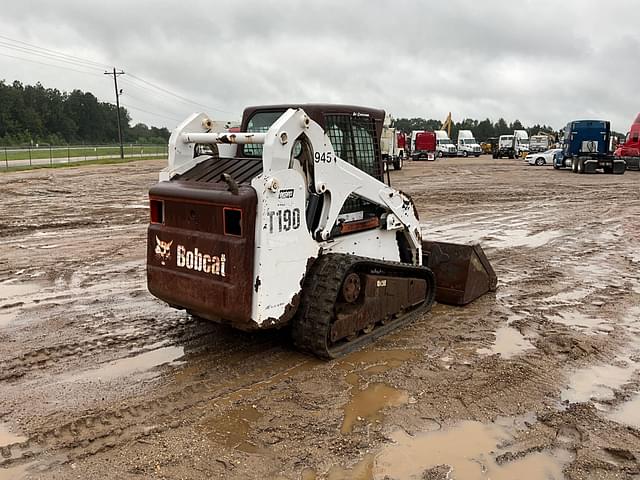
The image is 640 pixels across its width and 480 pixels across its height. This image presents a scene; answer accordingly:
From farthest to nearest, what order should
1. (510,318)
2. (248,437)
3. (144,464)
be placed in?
(510,318) → (248,437) → (144,464)

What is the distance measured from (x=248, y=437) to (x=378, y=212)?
291 cm

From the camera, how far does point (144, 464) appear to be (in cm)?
A: 348

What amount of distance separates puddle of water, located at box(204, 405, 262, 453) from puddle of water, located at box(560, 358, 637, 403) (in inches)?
96.6

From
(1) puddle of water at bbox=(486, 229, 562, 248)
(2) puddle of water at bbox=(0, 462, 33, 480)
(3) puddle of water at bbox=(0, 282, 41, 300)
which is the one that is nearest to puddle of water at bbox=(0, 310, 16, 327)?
(3) puddle of water at bbox=(0, 282, 41, 300)

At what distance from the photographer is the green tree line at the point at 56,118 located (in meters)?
85.4

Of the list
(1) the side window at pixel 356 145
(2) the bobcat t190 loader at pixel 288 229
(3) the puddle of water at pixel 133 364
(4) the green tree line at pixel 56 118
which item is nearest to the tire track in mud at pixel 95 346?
(3) the puddle of water at pixel 133 364

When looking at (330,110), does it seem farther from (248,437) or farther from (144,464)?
(144,464)

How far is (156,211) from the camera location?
505cm

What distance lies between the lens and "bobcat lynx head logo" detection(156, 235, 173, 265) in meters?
4.93

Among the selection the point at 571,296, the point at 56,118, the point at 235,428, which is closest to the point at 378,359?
the point at 235,428

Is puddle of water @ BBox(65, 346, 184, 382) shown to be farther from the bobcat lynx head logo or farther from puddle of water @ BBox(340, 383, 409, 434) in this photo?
puddle of water @ BBox(340, 383, 409, 434)

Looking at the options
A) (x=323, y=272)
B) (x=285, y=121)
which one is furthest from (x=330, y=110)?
(x=323, y=272)

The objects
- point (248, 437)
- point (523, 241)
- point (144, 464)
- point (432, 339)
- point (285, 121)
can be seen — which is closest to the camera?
point (144, 464)

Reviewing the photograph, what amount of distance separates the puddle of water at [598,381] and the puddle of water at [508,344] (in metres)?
0.61
